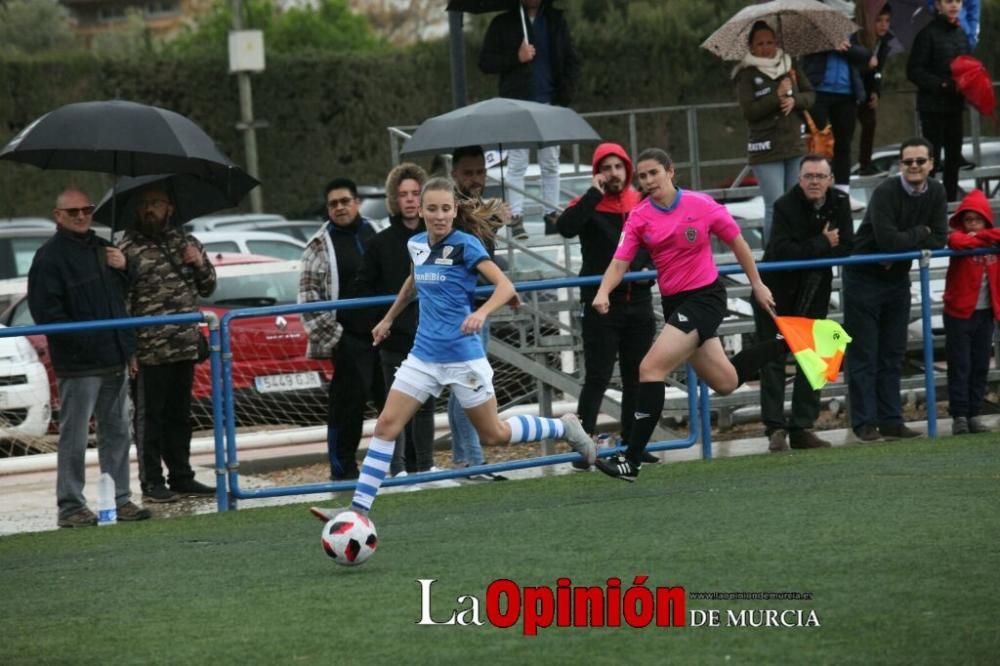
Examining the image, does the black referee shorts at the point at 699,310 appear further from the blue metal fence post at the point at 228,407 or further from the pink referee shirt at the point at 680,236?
the blue metal fence post at the point at 228,407

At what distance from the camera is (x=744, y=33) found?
1588cm

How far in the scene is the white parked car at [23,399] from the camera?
520 inches

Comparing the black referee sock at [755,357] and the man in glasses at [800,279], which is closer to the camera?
the black referee sock at [755,357]

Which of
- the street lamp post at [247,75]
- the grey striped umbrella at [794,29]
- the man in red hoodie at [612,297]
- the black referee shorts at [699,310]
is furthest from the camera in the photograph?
the street lamp post at [247,75]

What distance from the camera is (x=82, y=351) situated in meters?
11.6

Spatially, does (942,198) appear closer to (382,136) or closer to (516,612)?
(516,612)

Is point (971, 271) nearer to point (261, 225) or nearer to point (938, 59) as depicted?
point (938, 59)

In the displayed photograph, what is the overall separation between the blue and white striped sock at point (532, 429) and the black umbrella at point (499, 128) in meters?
3.32

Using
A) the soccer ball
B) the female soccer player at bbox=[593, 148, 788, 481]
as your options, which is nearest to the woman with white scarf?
the female soccer player at bbox=[593, 148, 788, 481]

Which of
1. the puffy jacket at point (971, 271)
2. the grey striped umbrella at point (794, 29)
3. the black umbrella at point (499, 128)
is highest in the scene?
the grey striped umbrella at point (794, 29)

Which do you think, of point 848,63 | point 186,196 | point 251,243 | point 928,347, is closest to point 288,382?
point 186,196

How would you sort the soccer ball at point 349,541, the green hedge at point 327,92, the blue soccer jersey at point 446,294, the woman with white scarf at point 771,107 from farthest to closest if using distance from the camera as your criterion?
the green hedge at point 327,92
the woman with white scarf at point 771,107
the blue soccer jersey at point 446,294
the soccer ball at point 349,541

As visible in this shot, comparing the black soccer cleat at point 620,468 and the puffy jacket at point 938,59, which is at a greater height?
the puffy jacket at point 938,59

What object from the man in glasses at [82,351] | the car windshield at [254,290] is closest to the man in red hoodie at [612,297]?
the man in glasses at [82,351]
